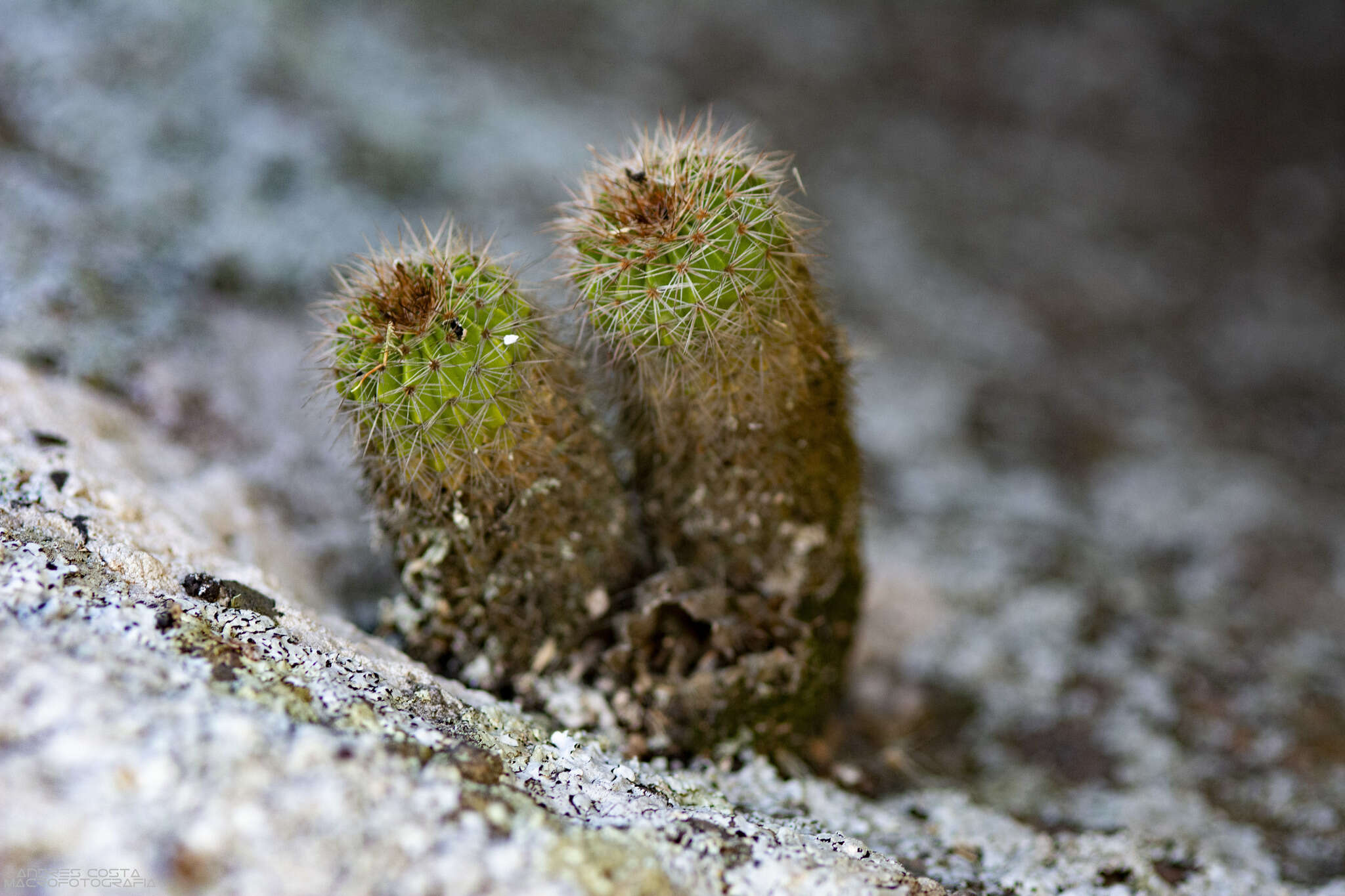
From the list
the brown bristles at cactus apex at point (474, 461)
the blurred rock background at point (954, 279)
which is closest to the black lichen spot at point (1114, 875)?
the blurred rock background at point (954, 279)

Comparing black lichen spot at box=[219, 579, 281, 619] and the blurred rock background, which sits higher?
the blurred rock background

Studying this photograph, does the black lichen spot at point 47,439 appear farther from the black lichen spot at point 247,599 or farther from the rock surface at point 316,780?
the black lichen spot at point 247,599

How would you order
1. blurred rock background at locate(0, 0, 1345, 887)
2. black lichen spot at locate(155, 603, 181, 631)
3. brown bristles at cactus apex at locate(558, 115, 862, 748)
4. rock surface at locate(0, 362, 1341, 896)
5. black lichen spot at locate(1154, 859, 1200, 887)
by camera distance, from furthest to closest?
1. blurred rock background at locate(0, 0, 1345, 887)
2. black lichen spot at locate(1154, 859, 1200, 887)
3. brown bristles at cactus apex at locate(558, 115, 862, 748)
4. black lichen spot at locate(155, 603, 181, 631)
5. rock surface at locate(0, 362, 1341, 896)

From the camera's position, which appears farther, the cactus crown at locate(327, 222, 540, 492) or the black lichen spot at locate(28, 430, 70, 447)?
the black lichen spot at locate(28, 430, 70, 447)

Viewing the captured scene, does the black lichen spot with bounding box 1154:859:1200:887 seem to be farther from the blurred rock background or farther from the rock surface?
the blurred rock background

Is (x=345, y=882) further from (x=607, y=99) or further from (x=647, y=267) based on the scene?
(x=607, y=99)

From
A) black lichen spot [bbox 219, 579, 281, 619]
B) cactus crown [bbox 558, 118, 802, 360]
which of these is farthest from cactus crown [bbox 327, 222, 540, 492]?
black lichen spot [bbox 219, 579, 281, 619]

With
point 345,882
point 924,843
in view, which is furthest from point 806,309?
point 345,882
